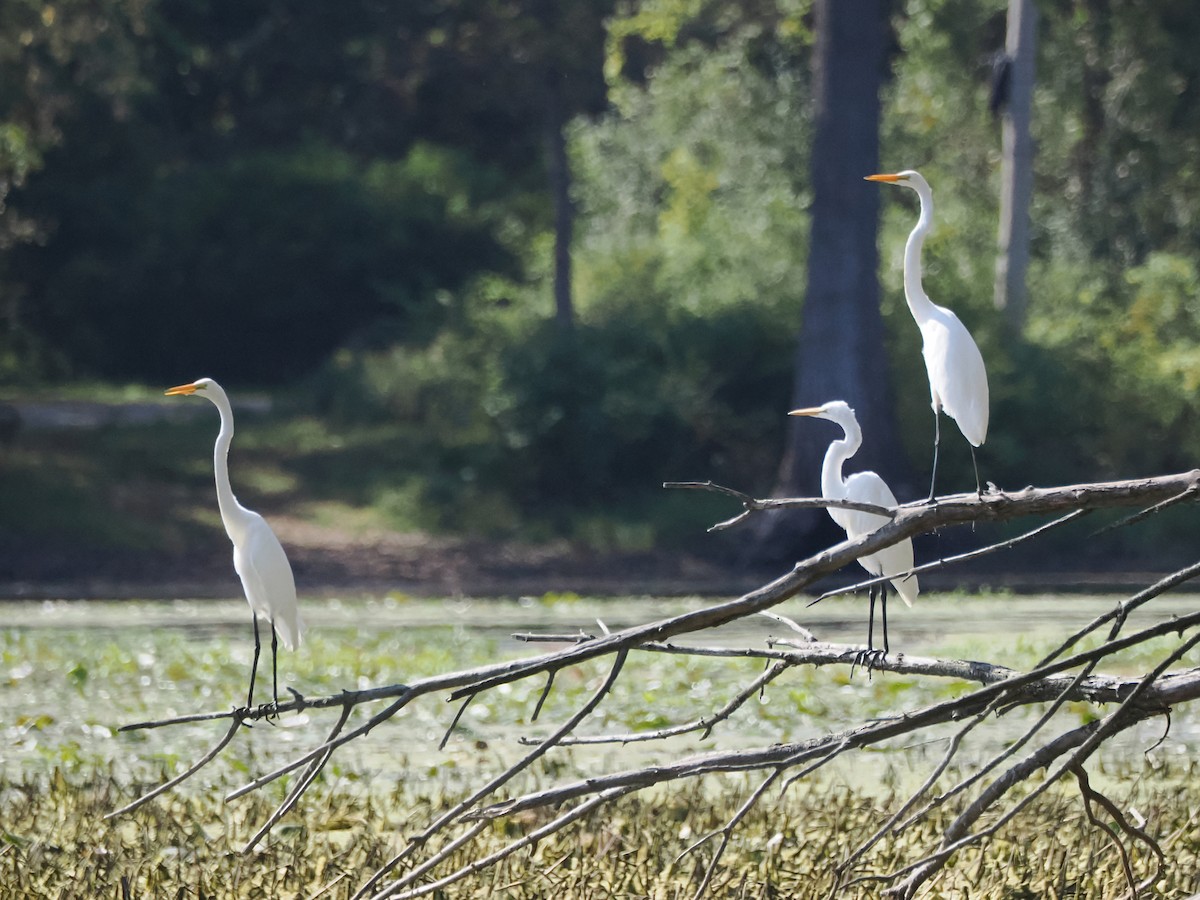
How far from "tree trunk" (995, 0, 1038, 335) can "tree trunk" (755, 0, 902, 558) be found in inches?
148

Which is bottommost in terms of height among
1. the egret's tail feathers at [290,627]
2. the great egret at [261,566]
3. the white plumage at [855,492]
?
the egret's tail feathers at [290,627]

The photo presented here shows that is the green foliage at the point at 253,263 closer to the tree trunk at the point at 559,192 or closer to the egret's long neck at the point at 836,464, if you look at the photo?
the tree trunk at the point at 559,192

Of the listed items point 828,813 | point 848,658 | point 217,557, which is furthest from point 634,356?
point 848,658

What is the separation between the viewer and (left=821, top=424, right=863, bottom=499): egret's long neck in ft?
18.4

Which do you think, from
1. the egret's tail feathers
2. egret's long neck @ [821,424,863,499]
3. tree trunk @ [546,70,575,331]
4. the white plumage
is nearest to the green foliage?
tree trunk @ [546,70,575,331]

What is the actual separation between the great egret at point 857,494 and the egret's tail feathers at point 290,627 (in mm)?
1981

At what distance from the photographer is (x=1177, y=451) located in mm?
22141

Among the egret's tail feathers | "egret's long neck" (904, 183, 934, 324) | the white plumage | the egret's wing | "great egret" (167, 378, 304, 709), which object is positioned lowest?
the egret's tail feathers

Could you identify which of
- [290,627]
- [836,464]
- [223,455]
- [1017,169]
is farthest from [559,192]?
[836,464]

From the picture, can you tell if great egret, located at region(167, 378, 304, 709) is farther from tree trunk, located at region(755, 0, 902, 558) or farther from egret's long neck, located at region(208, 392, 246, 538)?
tree trunk, located at region(755, 0, 902, 558)

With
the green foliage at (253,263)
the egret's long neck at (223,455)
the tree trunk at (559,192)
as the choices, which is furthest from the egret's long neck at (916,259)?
the green foliage at (253,263)

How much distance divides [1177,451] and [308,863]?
705 inches

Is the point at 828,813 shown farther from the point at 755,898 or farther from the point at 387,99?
the point at 387,99

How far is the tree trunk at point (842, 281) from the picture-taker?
1906cm
